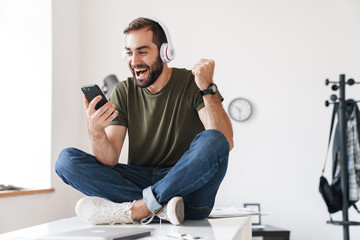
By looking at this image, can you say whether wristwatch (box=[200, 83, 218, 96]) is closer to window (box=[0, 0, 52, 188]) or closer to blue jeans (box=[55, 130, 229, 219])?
blue jeans (box=[55, 130, 229, 219])

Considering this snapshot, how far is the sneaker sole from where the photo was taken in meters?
1.46

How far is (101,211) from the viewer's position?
1.54 meters

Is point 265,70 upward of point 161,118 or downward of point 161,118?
upward

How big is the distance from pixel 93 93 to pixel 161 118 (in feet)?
1.19

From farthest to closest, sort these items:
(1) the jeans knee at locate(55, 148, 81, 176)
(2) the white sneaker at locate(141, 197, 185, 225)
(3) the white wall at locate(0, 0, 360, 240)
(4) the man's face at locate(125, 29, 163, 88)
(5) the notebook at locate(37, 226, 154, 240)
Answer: (3) the white wall at locate(0, 0, 360, 240) < (4) the man's face at locate(125, 29, 163, 88) < (1) the jeans knee at locate(55, 148, 81, 176) < (2) the white sneaker at locate(141, 197, 185, 225) < (5) the notebook at locate(37, 226, 154, 240)

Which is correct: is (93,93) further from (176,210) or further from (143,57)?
(176,210)

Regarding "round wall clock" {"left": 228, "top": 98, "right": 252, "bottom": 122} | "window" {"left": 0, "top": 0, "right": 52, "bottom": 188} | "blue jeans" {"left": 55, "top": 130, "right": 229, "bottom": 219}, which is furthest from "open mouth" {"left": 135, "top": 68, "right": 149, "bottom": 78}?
"round wall clock" {"left": 228, "top": 98, "right": 252, "bottom": 122}

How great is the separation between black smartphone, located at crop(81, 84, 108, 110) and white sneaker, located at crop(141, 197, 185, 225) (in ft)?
1.53

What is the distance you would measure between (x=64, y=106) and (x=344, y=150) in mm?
2230

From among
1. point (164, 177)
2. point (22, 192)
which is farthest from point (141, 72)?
point (22, 192)

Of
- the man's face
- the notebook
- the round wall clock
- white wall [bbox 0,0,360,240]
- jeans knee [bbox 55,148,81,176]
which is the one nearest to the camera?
the notebook

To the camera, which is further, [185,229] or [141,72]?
[141,72]

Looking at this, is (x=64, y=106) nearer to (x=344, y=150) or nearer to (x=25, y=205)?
(x=25, y=205)

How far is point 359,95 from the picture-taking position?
3.77 m
